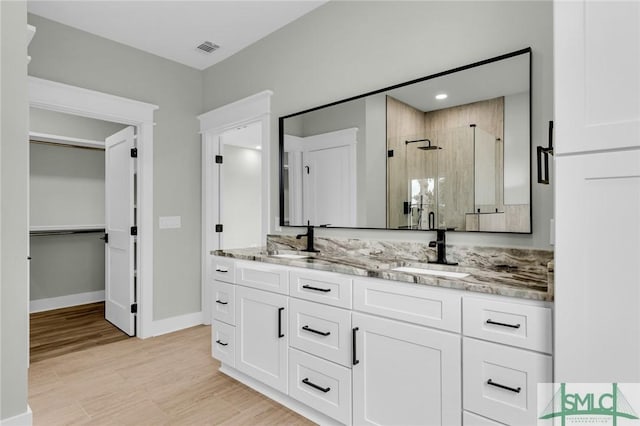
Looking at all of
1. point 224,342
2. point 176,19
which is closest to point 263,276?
point 224,342

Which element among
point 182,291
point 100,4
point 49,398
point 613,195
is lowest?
point 49,398

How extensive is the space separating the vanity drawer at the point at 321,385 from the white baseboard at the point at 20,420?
140cm

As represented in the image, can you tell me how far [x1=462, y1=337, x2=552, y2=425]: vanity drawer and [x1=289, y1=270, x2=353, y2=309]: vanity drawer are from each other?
24.5 inches

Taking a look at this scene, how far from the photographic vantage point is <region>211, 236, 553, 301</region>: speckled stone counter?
146 cm

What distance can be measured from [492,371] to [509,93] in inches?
54.0

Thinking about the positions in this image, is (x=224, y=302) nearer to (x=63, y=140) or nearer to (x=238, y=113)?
(x=238, y=113)

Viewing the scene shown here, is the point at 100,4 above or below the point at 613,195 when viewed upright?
above

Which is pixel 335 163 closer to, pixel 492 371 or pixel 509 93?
pixel 509 93

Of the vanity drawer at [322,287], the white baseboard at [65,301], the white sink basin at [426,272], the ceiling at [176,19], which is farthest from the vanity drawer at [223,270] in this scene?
the white baseboard at [65,301]

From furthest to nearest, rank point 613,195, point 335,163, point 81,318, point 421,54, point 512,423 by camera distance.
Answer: point 81,318
point 335,163
point 421,54
point 512,423
point 613,195

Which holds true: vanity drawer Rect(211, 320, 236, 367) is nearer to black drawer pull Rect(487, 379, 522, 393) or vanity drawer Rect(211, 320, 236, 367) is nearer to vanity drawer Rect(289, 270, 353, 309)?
vanity drawer Rect(289, 270, 353, 309)

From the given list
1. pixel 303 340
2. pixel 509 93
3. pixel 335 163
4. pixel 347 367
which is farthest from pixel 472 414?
pixel 335 163

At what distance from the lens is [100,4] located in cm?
279

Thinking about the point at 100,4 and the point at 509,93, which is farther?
the point at 100,4
